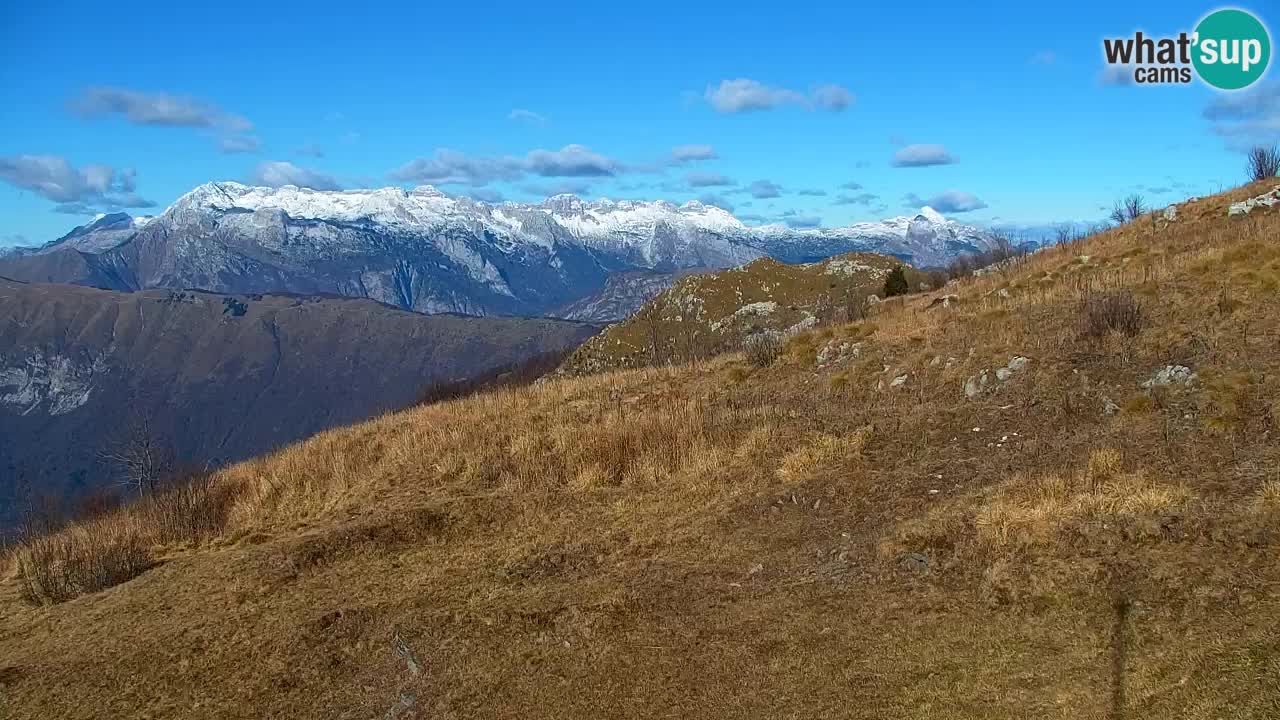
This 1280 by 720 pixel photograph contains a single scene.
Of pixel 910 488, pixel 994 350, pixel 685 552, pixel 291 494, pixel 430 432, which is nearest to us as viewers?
pixel 685 552

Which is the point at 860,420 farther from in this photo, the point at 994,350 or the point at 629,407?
the point at 629,407

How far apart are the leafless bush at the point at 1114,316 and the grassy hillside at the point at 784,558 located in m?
0.06

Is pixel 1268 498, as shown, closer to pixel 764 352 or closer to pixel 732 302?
pixel 764 352

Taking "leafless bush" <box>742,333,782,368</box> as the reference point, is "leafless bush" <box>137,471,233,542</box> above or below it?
below

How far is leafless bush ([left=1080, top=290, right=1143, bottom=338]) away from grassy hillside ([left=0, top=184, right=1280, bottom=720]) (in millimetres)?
61

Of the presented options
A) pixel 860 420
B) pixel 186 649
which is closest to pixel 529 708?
pixel 186 649

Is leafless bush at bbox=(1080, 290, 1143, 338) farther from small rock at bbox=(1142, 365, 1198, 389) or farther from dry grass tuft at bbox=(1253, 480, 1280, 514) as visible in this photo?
dry grass tuft at bbox=(1253, 480, 1280, 514)

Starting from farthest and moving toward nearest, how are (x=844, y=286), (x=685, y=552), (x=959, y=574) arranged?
1. (x=844, y=286)
2. (x=685, y=552)
3. (x=959, y=574)

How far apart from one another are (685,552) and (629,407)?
8.22 m

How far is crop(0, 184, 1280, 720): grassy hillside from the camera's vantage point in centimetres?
706

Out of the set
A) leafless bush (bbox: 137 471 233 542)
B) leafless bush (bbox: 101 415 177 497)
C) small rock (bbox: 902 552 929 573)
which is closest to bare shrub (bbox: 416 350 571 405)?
leafless bush (bbox: 101 415 177 497)

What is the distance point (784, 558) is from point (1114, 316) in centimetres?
923

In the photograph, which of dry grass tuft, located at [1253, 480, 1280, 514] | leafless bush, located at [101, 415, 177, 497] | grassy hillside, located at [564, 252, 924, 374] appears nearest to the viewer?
dry grass tuft, located at [1253, 480, 1280, 514]

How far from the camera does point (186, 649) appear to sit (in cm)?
904
